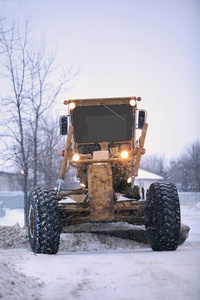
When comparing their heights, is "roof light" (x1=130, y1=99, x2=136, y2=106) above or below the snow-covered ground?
above

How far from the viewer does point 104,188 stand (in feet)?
25.6

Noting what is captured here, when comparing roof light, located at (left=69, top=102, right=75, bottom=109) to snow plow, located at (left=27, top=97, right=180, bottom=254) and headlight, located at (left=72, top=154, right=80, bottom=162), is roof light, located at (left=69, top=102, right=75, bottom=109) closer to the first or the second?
snow plow, located at (left=27, top=97, right=180, bottom=254)

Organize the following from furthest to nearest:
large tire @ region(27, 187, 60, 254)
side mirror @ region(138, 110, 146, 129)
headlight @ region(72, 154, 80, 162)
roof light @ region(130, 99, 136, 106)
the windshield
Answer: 1. the windshield
2. roof light @ region(130, 99, 136, 106)
3. side mirror @ region(138, 110, 146, 129)
4. headlight @ region(72, 154, 80, 162)
5. large tire @ region(27, 187, 60, 254)

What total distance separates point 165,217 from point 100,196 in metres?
1.22

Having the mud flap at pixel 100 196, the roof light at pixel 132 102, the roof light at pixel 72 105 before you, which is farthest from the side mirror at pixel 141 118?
the mud flap at pixel 100 196

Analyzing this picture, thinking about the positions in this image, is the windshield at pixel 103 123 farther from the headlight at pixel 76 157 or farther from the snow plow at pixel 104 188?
the headlight at pixel 76 157

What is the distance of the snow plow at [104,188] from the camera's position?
7.77 meters

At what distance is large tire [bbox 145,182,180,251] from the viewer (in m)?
7.79

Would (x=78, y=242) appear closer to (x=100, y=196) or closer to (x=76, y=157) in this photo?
(x=76, y=157)

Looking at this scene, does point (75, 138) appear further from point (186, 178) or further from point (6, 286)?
point (186, 178)

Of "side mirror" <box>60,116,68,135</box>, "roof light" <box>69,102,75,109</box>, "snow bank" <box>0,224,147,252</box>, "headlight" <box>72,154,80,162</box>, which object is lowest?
"snow bank" <box>0,224,147,252</box>

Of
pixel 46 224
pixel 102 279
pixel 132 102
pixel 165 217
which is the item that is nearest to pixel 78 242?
pixel 46 224

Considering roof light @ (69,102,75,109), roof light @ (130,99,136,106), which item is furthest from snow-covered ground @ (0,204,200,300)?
roof light @ (130,99,136,106)

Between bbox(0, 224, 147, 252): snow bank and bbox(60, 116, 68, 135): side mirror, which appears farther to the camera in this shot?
bbox(0, 224, 147, 252): snow bank
